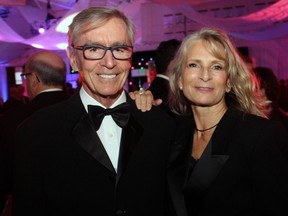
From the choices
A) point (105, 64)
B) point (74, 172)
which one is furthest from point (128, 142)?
point (105, 64)

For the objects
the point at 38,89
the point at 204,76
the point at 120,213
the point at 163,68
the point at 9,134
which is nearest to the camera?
the point at 120,213

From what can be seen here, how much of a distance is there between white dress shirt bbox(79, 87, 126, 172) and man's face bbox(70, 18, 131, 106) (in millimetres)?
75

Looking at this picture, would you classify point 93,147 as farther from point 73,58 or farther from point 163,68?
point 163,68

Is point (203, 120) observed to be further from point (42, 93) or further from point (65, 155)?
point (42, 93)

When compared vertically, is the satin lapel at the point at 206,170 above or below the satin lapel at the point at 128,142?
below

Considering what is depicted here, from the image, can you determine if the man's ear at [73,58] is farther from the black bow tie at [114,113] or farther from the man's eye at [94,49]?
the black bow tie at [114,113]

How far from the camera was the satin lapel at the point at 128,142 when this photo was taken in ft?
6.08

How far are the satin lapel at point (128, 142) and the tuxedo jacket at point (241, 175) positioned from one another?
1.14ft

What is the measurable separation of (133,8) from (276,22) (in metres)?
2.55

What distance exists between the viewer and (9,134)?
2861mm

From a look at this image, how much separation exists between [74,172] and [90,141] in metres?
0.17

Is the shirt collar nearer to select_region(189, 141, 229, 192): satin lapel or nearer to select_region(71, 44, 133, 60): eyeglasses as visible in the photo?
select_region(71, 44, 133, 60): eyeglasses

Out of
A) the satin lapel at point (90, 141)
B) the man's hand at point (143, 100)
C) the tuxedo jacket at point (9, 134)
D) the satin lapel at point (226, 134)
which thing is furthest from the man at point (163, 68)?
the satin lapel at point (90, 141)

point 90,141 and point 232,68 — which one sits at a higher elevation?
point 232,68
